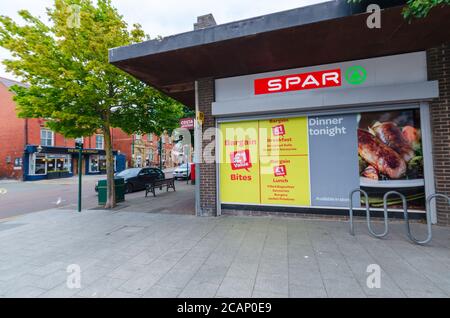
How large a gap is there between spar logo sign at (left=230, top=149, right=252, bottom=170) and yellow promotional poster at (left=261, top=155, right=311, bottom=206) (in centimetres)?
48

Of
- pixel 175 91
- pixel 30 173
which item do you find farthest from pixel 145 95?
pixel 30 173

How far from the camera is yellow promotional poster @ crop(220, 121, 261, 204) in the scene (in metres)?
6.59

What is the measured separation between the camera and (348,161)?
586 cm

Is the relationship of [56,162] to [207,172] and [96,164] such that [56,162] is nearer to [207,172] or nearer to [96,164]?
[96,164]

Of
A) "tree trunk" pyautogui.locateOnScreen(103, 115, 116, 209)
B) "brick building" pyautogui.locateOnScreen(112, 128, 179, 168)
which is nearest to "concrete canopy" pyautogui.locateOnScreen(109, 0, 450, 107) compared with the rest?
"tree trunk" pyautogui.locateOnScreen(103, 115, 116, 209)

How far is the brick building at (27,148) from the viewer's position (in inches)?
947

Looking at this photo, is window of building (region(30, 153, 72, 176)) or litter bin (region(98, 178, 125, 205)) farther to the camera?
window of building (region(30, 153, 72, 176))

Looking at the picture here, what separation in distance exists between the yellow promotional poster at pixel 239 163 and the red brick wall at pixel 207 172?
313mm

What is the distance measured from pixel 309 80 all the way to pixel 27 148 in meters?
29.3

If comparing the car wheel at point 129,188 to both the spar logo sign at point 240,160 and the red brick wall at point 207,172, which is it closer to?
the red brick wall at point 207,172

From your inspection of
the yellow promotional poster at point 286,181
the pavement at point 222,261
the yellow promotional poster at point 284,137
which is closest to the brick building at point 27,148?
the pavement at point 222,261

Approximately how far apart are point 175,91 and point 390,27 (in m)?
6.46

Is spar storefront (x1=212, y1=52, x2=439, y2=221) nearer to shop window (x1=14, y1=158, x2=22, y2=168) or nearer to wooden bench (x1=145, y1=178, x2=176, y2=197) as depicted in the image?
wooden bench (x1=145, y1=178, x2=176, y2=197)

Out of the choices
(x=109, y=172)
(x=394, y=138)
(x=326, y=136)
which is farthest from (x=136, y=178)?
(x=394, y=138)
